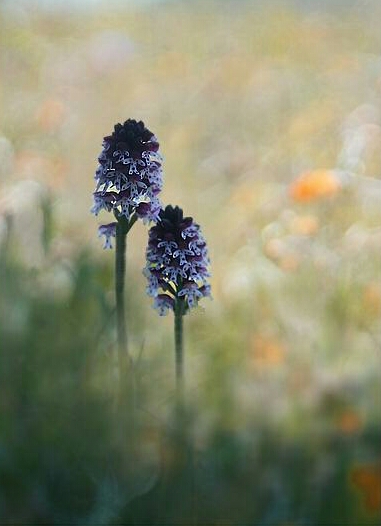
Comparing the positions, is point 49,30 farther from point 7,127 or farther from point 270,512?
point 270,512

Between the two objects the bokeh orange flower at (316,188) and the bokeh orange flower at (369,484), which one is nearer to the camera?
the bokeh orange flower at (369,484)

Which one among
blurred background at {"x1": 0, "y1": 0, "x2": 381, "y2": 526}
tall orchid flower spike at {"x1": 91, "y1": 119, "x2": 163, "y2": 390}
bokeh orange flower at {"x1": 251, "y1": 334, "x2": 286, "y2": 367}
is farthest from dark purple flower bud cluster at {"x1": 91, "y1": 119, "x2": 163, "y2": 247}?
bokeh orange flower at {"x1": 251, "y1": 334, "x2": 286, "y2": 367}

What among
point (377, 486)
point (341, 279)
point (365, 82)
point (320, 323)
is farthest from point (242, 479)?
point (365, 82)

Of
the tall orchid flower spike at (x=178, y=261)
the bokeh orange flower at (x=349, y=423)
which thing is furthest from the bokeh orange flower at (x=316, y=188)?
the tall orchid flower spike at (x=178, y=261)

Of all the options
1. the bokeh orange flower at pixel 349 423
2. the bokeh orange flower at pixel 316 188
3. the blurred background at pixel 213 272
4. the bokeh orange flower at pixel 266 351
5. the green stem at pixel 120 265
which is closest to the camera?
the green stem at pixel 120 265

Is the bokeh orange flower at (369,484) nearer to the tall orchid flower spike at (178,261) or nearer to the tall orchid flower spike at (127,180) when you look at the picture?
the tall orchid flower spike at (178,261)

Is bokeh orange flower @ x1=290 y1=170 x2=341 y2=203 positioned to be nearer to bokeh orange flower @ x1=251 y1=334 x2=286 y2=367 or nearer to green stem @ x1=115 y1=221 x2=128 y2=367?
bokeh orange flower @ x1=251 y1=334 x2=286 y2=367

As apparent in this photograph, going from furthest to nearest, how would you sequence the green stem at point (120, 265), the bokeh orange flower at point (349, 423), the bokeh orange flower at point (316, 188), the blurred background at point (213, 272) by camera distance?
the bokeh orange flower at point (316, 188), the bokeh orange flower at point (349, 423), the blurred background at point (213, 272), the green stem at point (120, 265)
